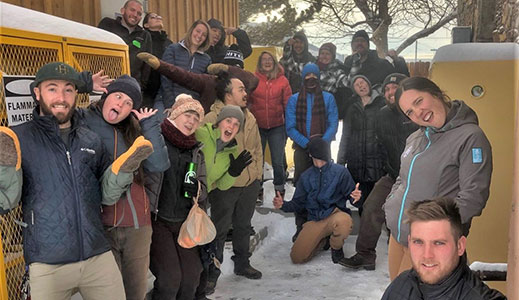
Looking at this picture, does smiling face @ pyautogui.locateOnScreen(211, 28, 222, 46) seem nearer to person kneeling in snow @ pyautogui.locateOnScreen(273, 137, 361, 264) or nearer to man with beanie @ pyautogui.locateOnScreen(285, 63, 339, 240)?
man with beanie @ pyautogui.locateOnScreen(285, 63, 339, 240)

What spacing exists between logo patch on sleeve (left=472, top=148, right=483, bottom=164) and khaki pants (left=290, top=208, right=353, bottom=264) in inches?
87.2

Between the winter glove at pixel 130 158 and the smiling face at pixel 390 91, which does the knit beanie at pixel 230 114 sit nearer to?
the winter glove at pixel 130 158

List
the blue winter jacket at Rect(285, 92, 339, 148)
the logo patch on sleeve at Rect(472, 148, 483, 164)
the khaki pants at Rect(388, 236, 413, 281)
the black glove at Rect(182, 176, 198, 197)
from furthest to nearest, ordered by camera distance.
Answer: the blue winter jacket at Rect(285, 92, 339, 148) < the black glove at Rect(182, 176, 198, 197) < the khaki pants at Rect(388, 236, 413, 281) < the logo patch on sleeve at Rect(472, 148, 483, 164)

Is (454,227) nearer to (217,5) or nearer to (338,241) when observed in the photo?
(338,241)

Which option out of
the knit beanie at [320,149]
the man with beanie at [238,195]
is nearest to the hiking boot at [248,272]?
the man with beanie at [238,195]

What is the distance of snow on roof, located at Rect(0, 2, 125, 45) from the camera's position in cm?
208

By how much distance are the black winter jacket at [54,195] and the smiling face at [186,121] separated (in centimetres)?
83

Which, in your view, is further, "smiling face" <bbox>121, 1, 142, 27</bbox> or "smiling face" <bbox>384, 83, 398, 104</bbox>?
"smiling face" <bbox>384, 83, 398, 104</bbox>

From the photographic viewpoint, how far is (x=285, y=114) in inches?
198

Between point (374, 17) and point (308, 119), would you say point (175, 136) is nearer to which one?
point (308, 119)

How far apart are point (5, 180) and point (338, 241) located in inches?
126

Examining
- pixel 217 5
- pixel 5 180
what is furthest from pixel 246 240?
pixel 217 5

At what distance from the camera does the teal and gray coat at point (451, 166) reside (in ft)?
7.48

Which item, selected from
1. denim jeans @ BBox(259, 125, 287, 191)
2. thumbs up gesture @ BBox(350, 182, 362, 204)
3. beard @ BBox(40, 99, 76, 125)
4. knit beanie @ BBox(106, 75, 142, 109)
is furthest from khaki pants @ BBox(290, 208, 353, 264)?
beard @ BBox(40, 99, 76, 125)
